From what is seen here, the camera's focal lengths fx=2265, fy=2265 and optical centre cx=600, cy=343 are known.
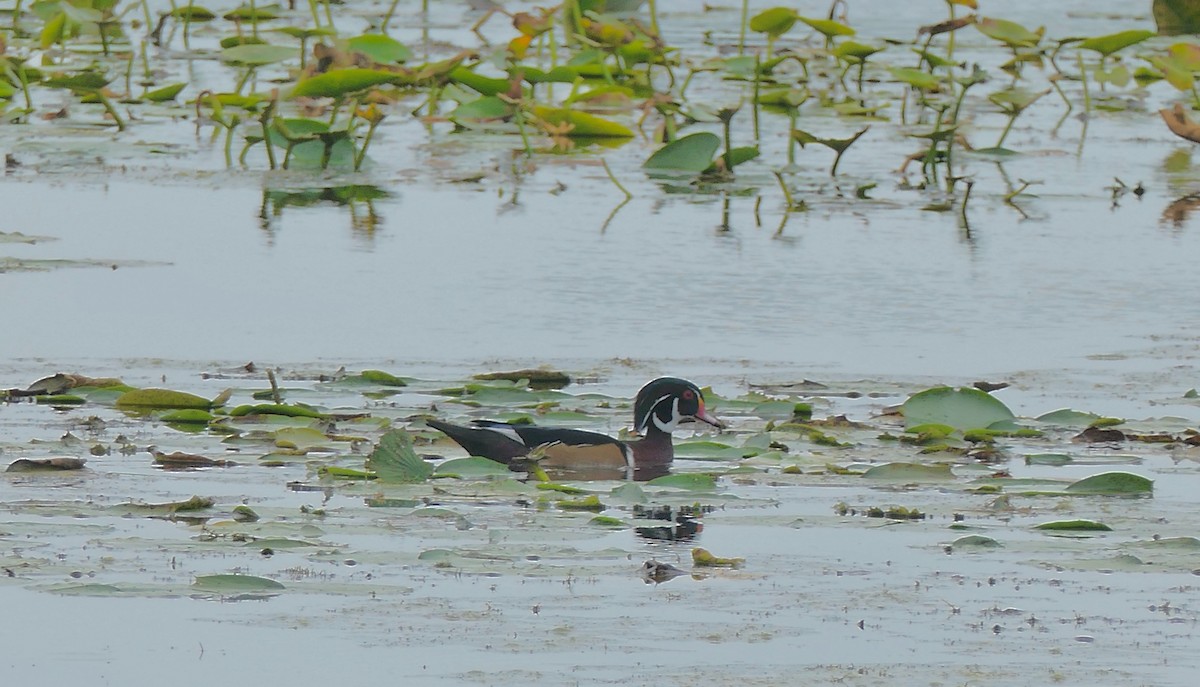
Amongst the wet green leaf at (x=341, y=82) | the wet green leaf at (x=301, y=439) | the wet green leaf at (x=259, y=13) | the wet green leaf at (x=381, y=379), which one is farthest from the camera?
the wet green leaf at (x=259, y=13)

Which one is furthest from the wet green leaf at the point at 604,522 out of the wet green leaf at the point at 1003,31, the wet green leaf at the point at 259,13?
the wet green leaf at the point at 259,13

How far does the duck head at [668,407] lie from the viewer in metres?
7.25

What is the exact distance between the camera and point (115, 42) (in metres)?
19.9

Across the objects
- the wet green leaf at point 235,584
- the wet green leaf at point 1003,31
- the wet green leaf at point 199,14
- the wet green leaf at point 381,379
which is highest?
the wet green leaf at point 235,584

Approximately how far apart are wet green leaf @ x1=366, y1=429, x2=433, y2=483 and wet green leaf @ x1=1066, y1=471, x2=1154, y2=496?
1932mm

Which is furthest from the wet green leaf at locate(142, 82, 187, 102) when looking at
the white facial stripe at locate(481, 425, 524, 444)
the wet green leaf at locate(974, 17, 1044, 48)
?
the white facial stripe at locate(481, 425, 524, 444)

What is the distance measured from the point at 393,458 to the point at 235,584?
1.17 m

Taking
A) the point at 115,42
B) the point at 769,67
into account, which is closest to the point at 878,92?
the point at 769,67

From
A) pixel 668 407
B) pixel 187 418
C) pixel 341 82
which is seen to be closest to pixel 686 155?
pixel 341 82

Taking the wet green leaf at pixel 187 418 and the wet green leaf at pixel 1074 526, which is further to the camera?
the wet green leaf at pixel 187 418

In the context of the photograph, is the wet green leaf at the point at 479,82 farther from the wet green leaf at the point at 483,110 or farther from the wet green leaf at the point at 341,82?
the wet green leaf at the point at 341,82

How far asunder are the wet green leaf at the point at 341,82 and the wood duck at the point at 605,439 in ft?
18.5

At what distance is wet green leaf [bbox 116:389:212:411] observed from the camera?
7.35 metres

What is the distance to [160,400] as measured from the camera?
7.38 meters
